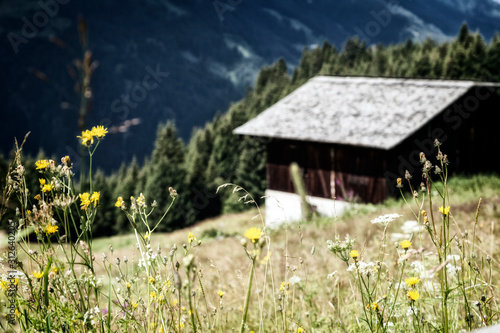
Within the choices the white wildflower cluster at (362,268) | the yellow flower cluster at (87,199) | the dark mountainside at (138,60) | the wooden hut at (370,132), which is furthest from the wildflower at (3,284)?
the dark mountainside at (138,60)

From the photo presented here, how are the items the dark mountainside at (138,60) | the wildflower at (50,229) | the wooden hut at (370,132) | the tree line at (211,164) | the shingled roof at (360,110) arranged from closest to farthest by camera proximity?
the wildflower at (50,229), the shingled roof at (360,110), the wooden hut at (370,132), the tree line at (211,164), the dark mountainside at (138,60)

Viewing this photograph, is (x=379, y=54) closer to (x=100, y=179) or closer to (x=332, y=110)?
(x=100, y=179)

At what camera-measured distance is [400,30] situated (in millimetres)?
196375

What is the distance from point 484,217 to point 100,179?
144 feet

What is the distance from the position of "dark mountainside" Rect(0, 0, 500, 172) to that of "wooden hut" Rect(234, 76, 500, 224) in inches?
4128

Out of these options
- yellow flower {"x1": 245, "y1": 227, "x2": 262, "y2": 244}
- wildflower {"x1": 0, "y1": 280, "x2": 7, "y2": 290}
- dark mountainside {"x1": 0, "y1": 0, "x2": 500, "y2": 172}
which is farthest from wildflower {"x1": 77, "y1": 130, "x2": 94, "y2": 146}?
dark mountainside {"x1": 0, "y1": 0, "x2": 500, "y2": 172}

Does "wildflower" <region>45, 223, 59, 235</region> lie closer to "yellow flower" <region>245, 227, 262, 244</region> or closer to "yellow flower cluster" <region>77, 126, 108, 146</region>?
"yellow flower cluster" <region>77, 126, 108, 146</region>

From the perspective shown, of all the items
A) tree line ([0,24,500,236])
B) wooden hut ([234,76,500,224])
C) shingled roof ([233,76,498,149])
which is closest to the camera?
shingled roof ([233,76,498,149])

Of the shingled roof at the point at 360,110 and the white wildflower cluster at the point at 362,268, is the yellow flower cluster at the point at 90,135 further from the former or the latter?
the shingled roof at the point at 360,110

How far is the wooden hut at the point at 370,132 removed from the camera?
17484mm

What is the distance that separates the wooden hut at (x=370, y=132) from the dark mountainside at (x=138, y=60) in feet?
344

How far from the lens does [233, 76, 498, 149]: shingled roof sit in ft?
56.1

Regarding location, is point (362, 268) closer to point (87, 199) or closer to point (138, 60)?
point (87, 199)

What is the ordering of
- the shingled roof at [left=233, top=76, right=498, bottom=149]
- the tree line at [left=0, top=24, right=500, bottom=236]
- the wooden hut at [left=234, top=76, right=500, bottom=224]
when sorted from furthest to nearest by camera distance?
the tree line at [left=0, top=24, right=500, bottom=236] < the wooden hut at [left=234, top=76, right=500, bottom=224] < the shingled roof at [left=233, top=76, right=498, bottom=149]
